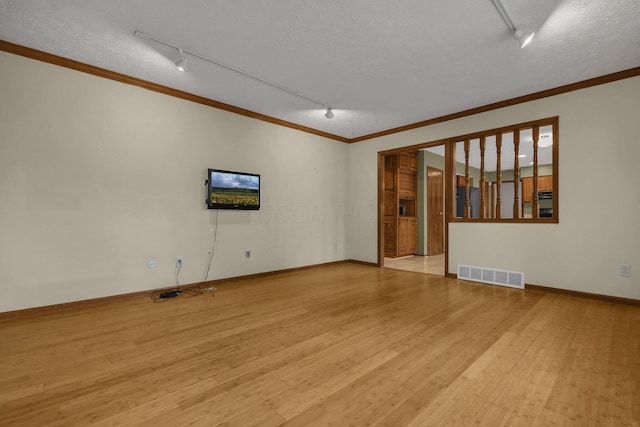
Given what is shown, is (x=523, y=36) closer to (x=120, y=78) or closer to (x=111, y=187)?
(x=120, y=78)

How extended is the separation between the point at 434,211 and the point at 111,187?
277 inches

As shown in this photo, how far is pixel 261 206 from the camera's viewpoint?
15.7ft

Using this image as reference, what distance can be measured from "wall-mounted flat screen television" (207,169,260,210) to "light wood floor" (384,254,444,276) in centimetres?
308

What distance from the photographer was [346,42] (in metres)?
2.79

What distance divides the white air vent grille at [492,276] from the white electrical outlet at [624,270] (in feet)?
3.12

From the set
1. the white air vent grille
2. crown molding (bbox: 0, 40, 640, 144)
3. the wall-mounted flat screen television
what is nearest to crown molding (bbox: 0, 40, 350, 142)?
crown molding (bbox: 0, 40, 640, 144)

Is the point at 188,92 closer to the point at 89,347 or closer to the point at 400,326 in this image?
the point at 89,347

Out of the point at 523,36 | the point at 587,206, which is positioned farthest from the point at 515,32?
the point at 587,206

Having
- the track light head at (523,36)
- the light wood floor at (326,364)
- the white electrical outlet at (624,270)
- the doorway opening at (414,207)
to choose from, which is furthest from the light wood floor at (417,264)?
the track light head at (523,36)

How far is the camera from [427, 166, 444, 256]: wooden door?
297 inches

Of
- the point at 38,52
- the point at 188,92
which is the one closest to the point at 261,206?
the point at 188,92

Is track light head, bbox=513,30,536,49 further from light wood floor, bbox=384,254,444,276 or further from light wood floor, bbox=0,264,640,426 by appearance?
light wood floor, bbox=384,254,444,276

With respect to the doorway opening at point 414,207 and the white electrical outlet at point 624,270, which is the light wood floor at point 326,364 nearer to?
the white electrical outlet at point 624,270

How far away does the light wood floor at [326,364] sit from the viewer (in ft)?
4.80
